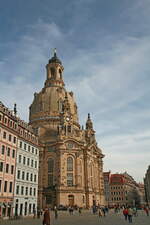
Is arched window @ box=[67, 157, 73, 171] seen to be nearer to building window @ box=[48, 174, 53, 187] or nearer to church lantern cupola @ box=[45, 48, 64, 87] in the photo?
building window @ box=[48, 174, 53, 187]

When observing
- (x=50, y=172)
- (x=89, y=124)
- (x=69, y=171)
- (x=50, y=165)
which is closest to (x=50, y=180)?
(x=50, y=172)

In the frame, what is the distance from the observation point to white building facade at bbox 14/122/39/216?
6035 cm

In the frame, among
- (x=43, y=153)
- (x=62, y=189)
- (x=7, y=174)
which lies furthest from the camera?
(x=43, y=153)

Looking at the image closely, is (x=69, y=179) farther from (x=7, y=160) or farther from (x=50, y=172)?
(x=7, y=160)

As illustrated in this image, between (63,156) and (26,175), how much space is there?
1452 inches

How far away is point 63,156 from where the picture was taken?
332ft

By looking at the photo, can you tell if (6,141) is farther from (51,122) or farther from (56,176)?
(51,122)

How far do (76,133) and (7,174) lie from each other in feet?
201

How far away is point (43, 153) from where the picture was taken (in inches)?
4171

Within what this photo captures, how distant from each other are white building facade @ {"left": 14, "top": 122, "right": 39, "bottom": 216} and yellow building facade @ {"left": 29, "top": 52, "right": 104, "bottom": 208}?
92.8 feet

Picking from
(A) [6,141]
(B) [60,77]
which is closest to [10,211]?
(A) [6,141]

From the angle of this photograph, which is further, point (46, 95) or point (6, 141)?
point (46, 95)

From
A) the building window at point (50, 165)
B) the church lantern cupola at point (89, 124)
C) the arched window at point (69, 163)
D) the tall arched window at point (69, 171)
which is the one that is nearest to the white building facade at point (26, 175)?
the tall arched window at point (69, 171)

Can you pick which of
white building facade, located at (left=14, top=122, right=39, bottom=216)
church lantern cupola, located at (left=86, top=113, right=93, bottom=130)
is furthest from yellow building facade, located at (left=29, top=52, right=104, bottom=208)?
white building facade, located at (left=14, top=122, right=39, bottom=216)
